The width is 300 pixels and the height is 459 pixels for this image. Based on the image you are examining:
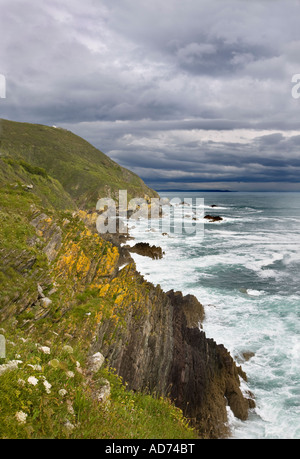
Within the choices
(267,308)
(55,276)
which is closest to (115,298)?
(55,276)

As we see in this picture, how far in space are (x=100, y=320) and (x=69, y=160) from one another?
5216 inches

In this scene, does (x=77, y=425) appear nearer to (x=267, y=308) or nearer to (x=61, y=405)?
(x=61, y=405)

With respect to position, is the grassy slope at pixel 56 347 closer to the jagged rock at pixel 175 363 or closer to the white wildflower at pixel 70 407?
the white wildflower at pixel 70 407

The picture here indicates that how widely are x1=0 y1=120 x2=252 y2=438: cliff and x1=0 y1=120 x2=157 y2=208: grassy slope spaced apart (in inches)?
3262

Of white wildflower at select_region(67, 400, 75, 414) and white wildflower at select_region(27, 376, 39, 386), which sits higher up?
white wildflower at select_region(27, 376, 39, 386)

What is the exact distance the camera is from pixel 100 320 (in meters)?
12.1

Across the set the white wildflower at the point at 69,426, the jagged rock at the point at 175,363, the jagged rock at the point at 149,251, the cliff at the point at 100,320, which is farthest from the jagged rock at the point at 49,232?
the jagged rock at the point at 149,251

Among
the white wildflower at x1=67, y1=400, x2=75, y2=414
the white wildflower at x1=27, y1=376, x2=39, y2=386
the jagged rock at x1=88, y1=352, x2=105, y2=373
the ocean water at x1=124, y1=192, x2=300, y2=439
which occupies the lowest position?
the ocean water at x1=124, y1=192, x2=300, y2=439

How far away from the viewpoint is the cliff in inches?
393

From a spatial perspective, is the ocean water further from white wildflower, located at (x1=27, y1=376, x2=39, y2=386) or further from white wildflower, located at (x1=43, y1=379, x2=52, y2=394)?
white wildflower, located at (x1=27, y1=376, x2=39, y2=386)

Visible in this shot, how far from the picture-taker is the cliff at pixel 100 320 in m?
9.98

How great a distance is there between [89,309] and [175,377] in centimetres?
635

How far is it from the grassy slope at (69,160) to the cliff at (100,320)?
3262 inches

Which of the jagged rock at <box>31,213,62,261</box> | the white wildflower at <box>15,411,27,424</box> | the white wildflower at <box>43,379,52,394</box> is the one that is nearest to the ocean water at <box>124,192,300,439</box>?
the white wildflower at <box>43,379,52,394</box>
